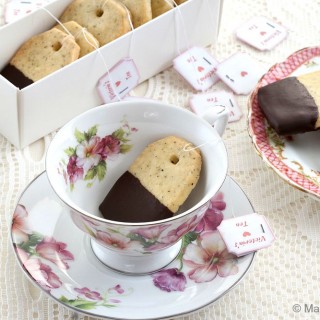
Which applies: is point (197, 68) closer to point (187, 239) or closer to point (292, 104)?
point (292, 104)

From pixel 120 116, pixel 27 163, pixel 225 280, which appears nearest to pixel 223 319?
pixel 225 280

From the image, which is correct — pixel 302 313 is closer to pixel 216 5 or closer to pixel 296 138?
pixel 296 138

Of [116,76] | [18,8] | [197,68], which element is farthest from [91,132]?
[18,8]

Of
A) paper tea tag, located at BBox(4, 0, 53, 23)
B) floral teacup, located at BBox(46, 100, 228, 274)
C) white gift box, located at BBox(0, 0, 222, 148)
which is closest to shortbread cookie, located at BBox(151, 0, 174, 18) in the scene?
white gift box, located at BBox(0, 0, 222, 148)

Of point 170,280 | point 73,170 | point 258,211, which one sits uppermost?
point 73,170

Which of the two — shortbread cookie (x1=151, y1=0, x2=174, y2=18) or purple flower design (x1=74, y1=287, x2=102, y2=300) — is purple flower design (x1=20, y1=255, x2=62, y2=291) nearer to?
purple flower design (x1=74, y1=287, x2=102, y2=300)

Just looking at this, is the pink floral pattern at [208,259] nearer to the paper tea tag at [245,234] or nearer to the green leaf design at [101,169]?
the paper tea tag at [245,234]
